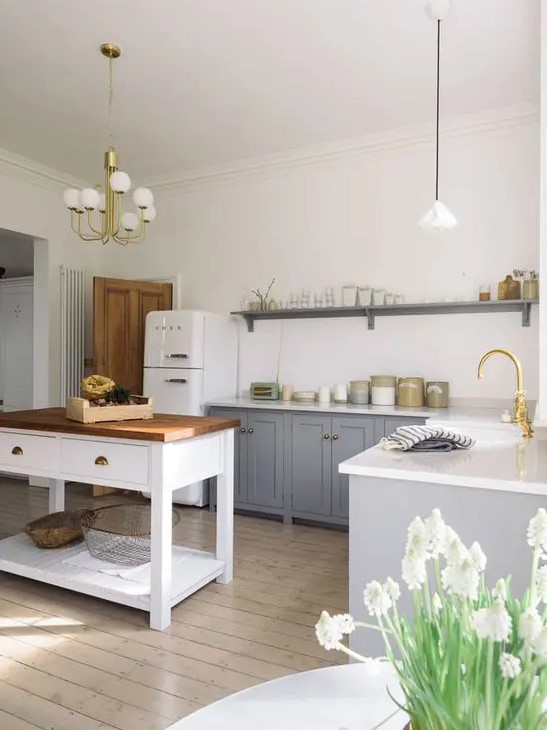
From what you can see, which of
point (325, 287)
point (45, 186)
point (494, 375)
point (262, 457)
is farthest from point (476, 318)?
point (45, 186)

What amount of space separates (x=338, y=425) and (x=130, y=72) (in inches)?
107

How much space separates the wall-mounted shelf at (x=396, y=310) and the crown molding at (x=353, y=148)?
1.30 metres

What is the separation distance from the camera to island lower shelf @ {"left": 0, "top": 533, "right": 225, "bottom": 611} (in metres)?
2.48

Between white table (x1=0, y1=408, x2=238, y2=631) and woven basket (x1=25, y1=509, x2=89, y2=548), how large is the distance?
5 centimetres

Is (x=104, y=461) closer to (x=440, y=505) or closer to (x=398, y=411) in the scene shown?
(x=440, y=505)

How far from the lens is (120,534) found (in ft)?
8.88

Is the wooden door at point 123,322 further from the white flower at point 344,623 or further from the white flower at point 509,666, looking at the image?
the white flower at point 509,666

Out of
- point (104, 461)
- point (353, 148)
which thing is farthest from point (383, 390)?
point (104, 461)

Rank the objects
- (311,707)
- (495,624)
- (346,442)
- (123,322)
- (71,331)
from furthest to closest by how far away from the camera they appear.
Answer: (71,331) → (123,322) → (346,442) → (311,707) → (495,624)

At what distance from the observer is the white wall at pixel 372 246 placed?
12.6 ft

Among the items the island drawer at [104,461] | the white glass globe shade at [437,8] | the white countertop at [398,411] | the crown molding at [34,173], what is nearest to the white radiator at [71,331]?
the crown molding at [34,173]

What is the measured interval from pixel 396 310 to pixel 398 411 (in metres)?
0.91

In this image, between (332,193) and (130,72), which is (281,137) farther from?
(130,72)

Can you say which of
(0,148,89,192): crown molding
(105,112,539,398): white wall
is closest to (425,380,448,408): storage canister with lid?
(105,112,539,398): white wall
